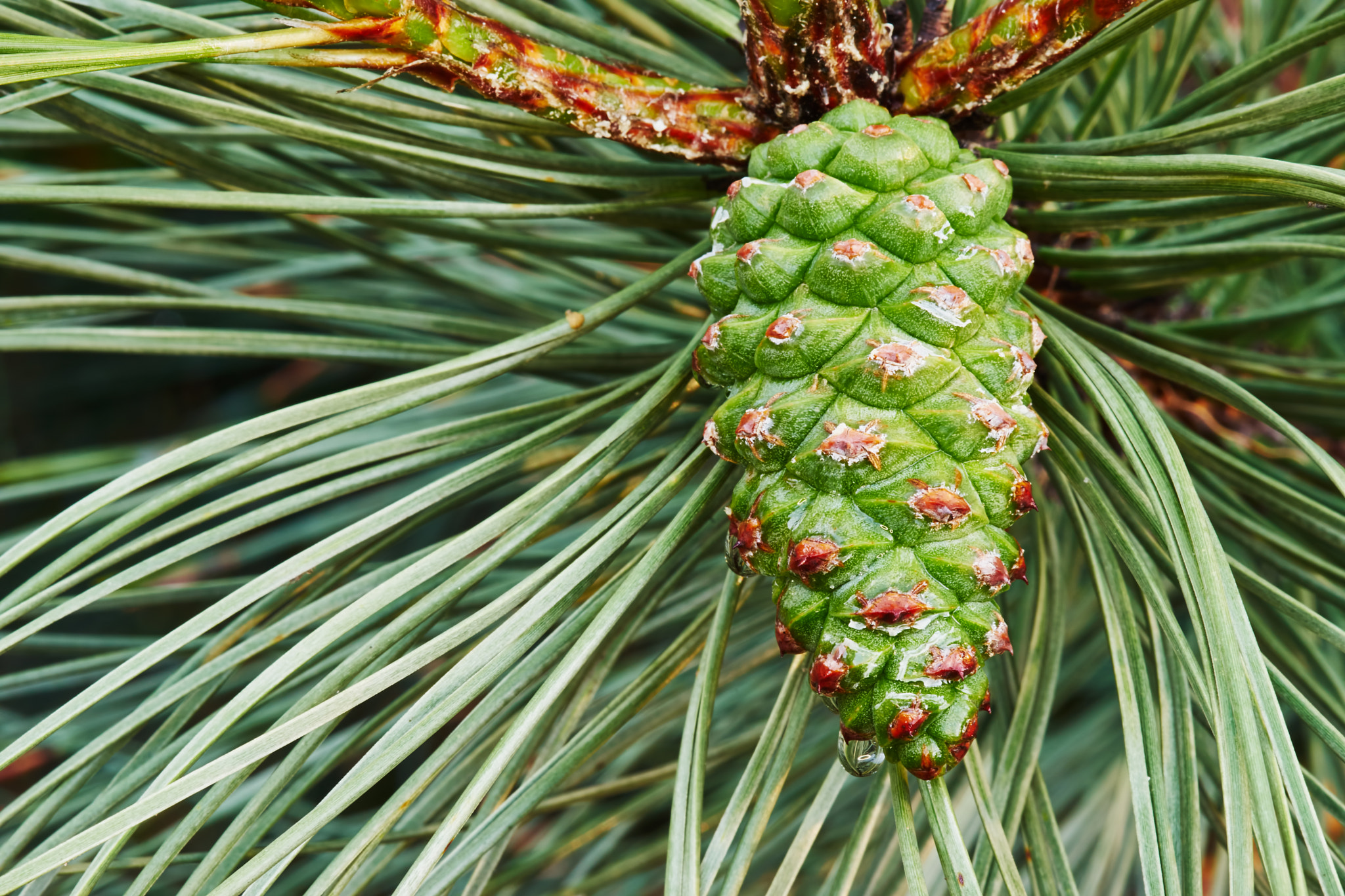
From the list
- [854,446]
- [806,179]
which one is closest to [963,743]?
[854,446]

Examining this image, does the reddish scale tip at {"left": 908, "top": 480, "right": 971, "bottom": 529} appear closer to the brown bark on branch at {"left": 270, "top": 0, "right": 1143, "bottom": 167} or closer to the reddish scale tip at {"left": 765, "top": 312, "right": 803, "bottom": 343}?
the reddish scale tip at {"left": 765, "top": 312, "right": 803, "bottom": 343}

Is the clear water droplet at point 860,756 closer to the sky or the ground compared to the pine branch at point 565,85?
closer to the ground

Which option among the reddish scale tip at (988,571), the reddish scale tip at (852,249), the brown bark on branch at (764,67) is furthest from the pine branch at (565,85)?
the reddish scale tip at (988,571)

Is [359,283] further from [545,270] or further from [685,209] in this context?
[685,209]

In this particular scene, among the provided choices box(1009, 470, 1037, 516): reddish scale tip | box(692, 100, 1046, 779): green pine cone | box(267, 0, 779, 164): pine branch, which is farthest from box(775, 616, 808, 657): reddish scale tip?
box(267, 0, 779, 164): pine branch

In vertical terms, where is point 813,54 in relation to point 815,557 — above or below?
above

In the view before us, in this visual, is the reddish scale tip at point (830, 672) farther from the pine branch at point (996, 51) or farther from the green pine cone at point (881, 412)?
the pine branch at point (996, 51)

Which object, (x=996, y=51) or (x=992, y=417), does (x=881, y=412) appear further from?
(x=996, y=51)
